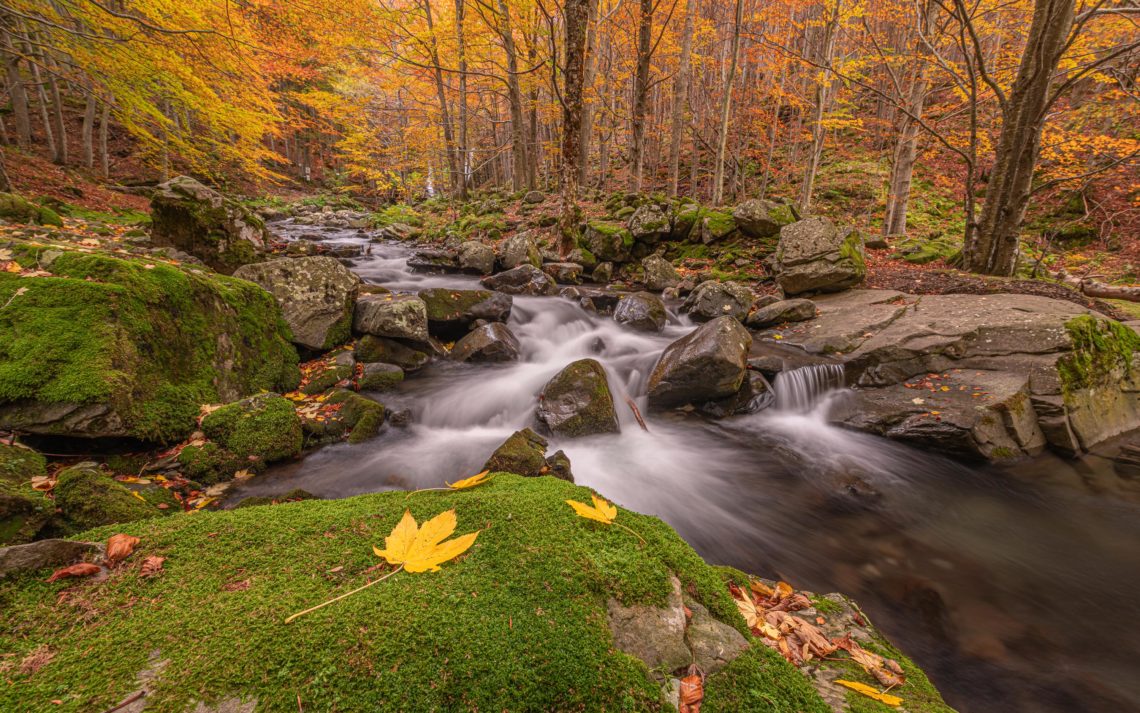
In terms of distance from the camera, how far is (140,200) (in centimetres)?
1286

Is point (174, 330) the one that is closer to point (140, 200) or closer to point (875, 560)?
point (875, 560)

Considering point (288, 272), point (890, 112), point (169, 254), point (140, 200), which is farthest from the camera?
point (890, 112)

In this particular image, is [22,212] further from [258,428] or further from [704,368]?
[704,368]

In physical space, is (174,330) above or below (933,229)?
below

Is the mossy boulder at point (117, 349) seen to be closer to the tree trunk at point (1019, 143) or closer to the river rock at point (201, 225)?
the river rock at point (201, 225)

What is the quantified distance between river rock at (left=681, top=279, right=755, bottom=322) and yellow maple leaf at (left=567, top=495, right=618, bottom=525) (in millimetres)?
7035

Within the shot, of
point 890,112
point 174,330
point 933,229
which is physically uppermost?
point 890,112

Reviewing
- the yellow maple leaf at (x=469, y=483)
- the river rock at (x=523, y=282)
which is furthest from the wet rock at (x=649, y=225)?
the yellow maple leaf at (x=469, y=483)

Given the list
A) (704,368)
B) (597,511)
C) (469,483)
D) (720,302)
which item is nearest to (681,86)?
(720,302)

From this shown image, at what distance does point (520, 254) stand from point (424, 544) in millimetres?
10272

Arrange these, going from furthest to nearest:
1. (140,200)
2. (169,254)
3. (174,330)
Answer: (140,200) → (169,254) → (174,330)

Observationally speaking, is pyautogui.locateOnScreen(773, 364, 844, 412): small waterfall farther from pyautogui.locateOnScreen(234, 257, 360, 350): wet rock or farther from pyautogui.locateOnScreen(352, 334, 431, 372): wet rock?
pyautogui.locateOnScreen(234, 257, 360, 350): wet rock

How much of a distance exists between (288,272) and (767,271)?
8.97 meters

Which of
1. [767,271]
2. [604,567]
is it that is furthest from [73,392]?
[767,271]
